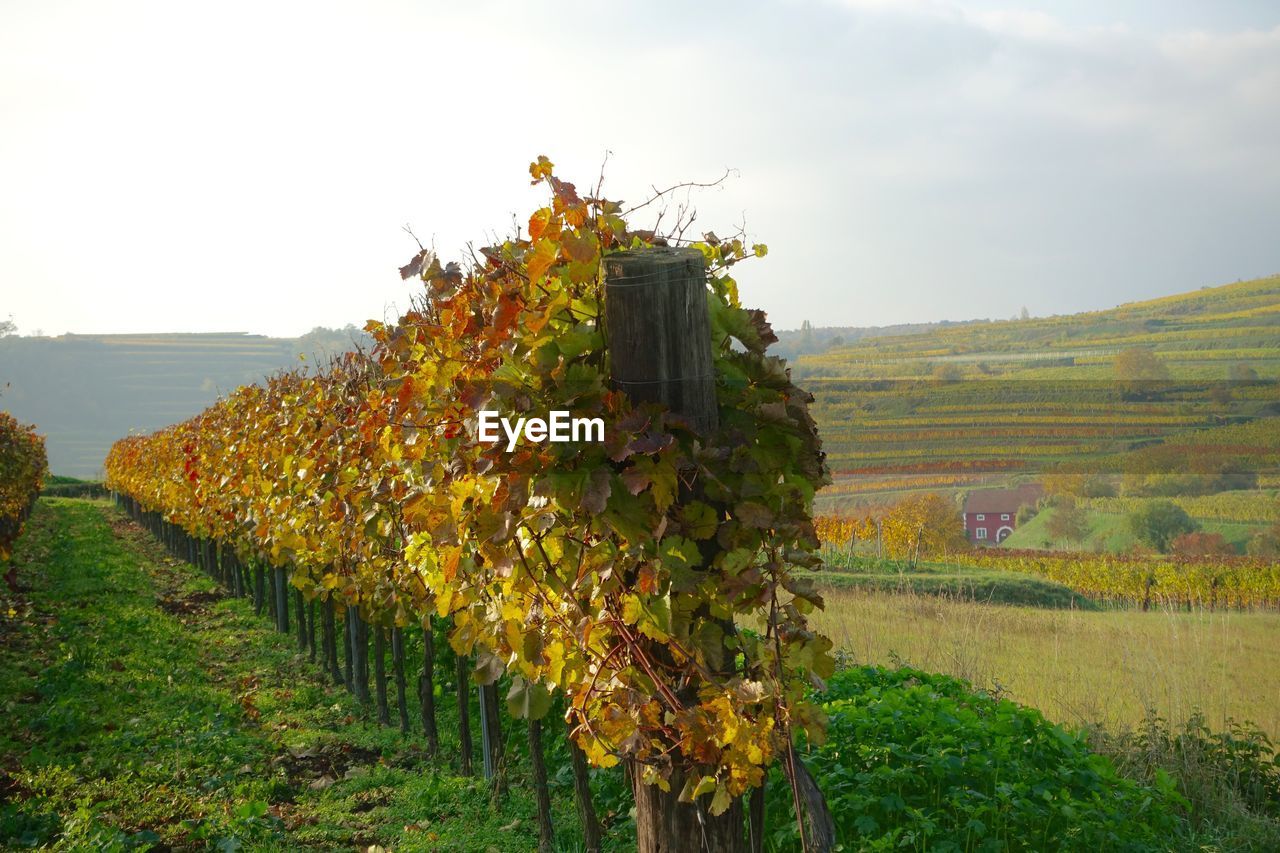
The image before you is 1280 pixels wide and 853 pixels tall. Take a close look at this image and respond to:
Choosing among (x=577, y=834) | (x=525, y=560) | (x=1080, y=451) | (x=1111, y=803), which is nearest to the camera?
(x=525, y=560)

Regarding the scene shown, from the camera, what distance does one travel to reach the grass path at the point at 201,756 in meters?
5.01

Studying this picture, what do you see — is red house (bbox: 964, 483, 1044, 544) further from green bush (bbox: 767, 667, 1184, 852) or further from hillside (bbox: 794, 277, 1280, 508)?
green bush (bbox: 767, 667, 1184, 852)

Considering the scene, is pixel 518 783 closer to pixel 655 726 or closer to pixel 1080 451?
pixel 655 726

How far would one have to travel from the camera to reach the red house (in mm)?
36250

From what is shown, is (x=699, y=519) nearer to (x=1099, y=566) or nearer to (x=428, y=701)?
(x=428, y=701)

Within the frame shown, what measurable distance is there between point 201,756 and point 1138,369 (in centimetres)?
6095

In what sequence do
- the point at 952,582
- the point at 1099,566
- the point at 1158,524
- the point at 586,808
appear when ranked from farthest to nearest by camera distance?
the point at 1158,524, the point at 1099,566, the point at 952,582, the point at 586,808

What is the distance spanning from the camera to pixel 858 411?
54188mm

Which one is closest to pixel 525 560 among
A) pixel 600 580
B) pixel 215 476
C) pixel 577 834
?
pixel 600 580

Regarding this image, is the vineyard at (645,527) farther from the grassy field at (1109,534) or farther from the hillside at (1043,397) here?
the hillside at (1043,397)

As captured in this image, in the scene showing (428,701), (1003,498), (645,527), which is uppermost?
(645,527)

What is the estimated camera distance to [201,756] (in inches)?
251

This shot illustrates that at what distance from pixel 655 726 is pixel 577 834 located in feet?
7.55

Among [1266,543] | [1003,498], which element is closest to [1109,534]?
[1266,543]
